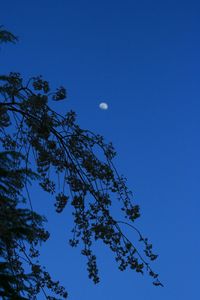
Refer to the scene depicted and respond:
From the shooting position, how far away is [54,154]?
465cm


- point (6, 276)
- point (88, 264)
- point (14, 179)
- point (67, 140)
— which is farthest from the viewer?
point (6, 276)

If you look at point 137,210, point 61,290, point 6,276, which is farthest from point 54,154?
point 6,276

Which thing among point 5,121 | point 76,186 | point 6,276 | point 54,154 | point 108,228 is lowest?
point 108,228

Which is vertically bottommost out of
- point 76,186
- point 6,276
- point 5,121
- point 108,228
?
point 108,228

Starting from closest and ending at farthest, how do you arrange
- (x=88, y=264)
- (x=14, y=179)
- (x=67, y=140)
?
Result: (x=14, y=179), (x=88, y=264), (x=67, y=140)

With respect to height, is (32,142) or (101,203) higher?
(32,142)

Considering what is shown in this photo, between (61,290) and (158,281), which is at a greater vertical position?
(61,290)

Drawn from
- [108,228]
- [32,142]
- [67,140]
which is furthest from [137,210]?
→ [32,142]

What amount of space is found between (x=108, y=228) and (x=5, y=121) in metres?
1.71

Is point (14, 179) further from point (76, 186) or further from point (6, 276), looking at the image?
point (6, 276)

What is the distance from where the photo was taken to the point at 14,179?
4.00 m

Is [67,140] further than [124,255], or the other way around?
[67,140]

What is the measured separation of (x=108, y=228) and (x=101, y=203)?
0.29 meters

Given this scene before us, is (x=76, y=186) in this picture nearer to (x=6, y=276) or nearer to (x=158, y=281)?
(x=158, y=281)
